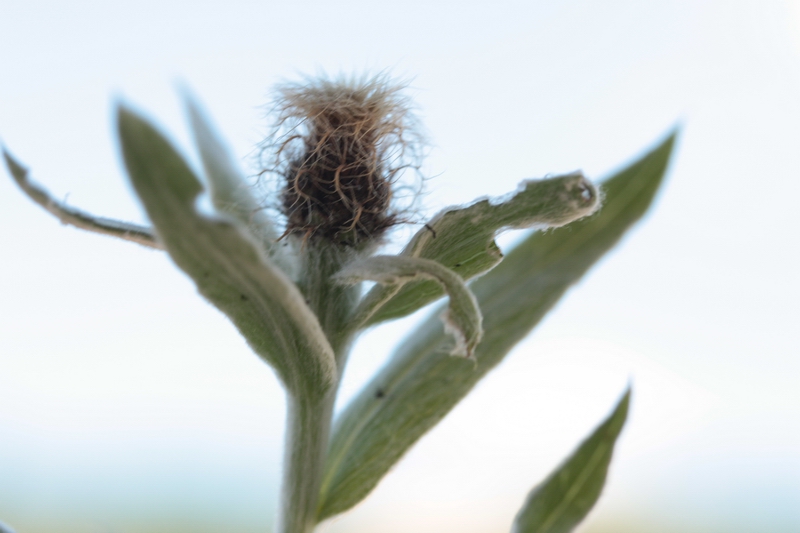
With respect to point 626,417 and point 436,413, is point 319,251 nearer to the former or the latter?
point 436,413

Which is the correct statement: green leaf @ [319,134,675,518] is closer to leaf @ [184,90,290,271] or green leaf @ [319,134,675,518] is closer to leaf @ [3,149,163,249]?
leaf @ [184,90,290,271]

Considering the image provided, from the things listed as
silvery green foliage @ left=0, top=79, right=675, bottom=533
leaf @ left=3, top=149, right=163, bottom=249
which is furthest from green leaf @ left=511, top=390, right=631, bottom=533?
leaf @ left=3, top=149, right=163, bottom=249

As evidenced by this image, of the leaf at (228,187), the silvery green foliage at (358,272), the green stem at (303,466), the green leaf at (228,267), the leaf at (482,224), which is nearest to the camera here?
the green leaf at (228,267)

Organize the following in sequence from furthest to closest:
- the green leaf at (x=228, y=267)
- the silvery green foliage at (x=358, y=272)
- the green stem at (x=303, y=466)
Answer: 1. the green stem at (x=303, y=466)
2. the silvery green foliage at (x=358, y=272)
3. the green leaf at (x=228, y=267)

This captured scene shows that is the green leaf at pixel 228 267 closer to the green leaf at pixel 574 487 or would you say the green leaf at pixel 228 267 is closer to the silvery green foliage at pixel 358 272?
the silvery green foliage at pixel 358 272

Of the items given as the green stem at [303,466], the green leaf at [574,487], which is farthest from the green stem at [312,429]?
the green leaf at [574,487]
